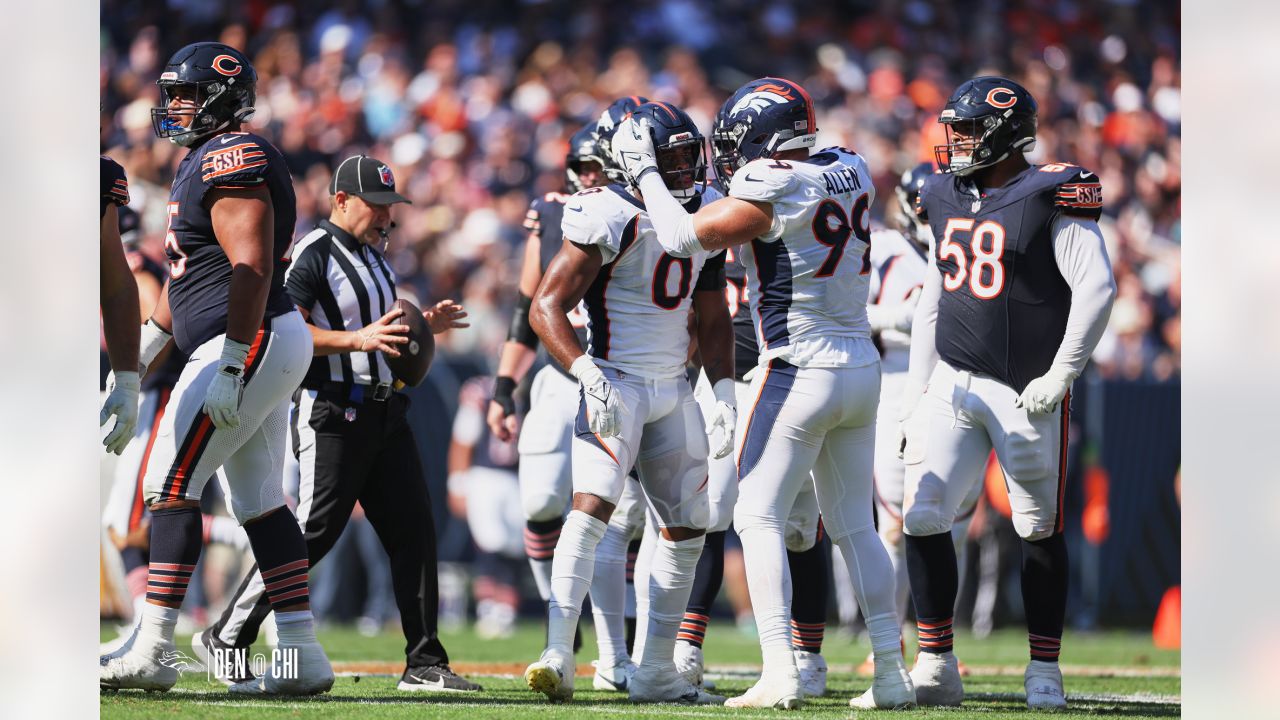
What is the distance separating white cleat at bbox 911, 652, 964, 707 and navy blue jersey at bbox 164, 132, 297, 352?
2.82 m

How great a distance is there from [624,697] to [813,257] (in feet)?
6.38

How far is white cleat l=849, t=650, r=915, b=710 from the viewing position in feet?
17.0

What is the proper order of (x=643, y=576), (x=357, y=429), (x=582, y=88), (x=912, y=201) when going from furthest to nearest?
(x=582, y=88)
(x=912, y=201)
(x=643, y=576)
(x=357, y=429)

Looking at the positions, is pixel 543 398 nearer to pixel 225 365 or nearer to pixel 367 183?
pixel 367 183

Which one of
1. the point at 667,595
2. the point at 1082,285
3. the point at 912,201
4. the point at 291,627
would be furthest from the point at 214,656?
the point at 912,201

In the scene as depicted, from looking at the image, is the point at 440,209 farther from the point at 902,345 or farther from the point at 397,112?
the point at 902,345

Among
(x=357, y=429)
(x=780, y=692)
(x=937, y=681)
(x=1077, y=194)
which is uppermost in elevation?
(x=1077, y=194)

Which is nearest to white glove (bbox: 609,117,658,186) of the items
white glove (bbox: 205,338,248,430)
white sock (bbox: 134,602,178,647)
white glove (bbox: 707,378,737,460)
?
white glove (bbox: 707,378,737,460)

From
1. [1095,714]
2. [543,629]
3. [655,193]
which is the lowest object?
[543,629]

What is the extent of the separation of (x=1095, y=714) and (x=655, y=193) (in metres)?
2.56

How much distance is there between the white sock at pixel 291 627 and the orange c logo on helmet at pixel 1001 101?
10.8 ft

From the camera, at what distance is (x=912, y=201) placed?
7535 mm
